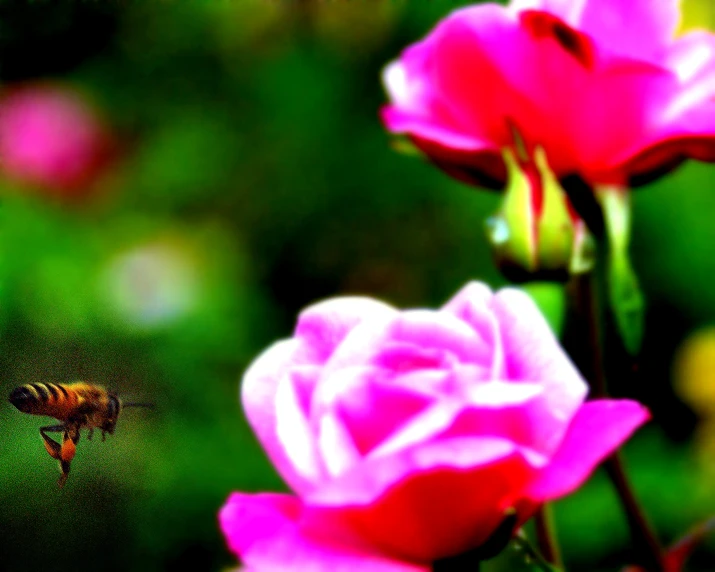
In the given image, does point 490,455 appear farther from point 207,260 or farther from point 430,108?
point 207,260

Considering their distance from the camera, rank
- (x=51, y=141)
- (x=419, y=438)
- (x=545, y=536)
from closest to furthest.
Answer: (x=419, y=438) → (x=545, y=536) → (x=51, y=141)

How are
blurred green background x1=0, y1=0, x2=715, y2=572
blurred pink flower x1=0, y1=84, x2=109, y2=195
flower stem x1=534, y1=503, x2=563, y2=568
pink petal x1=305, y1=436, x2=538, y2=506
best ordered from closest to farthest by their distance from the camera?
1. pink petal x1=305, y1=436, x2=538, y2=506
2. flower stem x1=534, y1=503, x2=563, y2=568
3. blurred green background x1=0, y1=0, x2=715, y2=572
4. blurred pink flower x1=0, y1=84, x2=109, y2=195

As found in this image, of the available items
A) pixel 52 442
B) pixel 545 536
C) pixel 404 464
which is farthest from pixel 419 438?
pixel 52 442

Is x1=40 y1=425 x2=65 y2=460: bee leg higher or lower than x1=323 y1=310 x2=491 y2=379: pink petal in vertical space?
lower

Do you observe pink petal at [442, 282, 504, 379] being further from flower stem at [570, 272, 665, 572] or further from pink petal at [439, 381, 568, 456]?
flower stem at [570, 272, 665, 572]

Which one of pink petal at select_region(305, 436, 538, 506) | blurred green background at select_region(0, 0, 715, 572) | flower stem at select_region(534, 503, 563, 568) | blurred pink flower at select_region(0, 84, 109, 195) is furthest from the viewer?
blurred pink flower at select_region(0, 84, 109, 195)

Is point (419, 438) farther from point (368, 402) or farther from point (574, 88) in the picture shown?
point (574, 88)

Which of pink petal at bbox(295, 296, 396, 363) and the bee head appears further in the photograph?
the bee head

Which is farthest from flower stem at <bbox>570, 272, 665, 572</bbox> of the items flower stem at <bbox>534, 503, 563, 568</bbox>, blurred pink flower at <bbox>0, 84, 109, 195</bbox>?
blurred pink flower at <bbox>0, 84, 109, 195</bbox>
